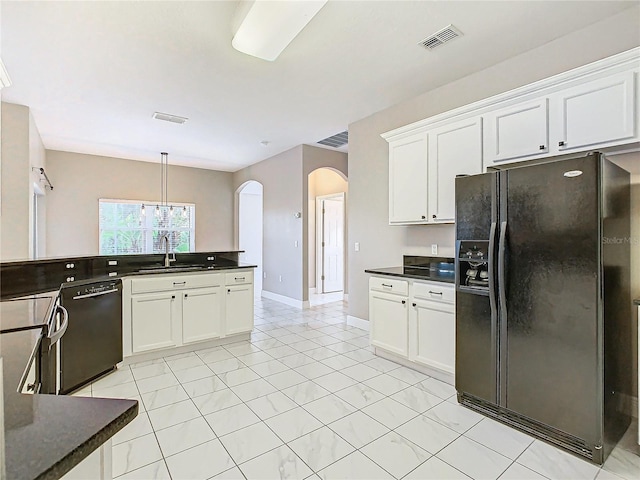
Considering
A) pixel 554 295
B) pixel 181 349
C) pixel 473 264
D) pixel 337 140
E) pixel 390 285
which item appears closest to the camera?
pixel 554 295

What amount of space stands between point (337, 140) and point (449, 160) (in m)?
2.87

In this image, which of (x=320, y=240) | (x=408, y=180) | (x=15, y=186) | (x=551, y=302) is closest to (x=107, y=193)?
(x=15, y=186)

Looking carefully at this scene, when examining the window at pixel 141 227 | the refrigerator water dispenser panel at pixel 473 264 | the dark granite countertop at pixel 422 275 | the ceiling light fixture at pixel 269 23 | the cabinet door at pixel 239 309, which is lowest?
the cabinet door at pixel 239 309

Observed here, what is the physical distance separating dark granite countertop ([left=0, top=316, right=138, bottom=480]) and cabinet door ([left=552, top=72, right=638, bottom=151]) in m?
3.00

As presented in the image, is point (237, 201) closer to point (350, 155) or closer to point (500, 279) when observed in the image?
point (350, 155)

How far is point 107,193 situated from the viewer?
6824 mm

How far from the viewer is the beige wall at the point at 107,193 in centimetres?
633

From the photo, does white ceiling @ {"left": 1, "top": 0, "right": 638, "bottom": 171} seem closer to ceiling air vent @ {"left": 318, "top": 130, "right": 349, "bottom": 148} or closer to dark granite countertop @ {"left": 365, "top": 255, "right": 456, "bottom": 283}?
ceiling air vent @ {"left": 318, "top": 130, "right": 349, "bottom": 148}

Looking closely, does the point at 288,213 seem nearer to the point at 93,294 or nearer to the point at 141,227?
the point at 141,227

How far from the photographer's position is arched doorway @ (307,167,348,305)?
24.4ft

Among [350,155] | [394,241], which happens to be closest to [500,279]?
[394,241]

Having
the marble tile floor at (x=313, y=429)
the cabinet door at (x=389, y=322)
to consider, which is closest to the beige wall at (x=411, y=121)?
the cabinet door at (x=389, y=322)

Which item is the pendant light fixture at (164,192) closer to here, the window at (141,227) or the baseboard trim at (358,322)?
the window at (141,227)

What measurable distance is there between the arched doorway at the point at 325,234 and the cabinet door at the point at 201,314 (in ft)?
11.9
